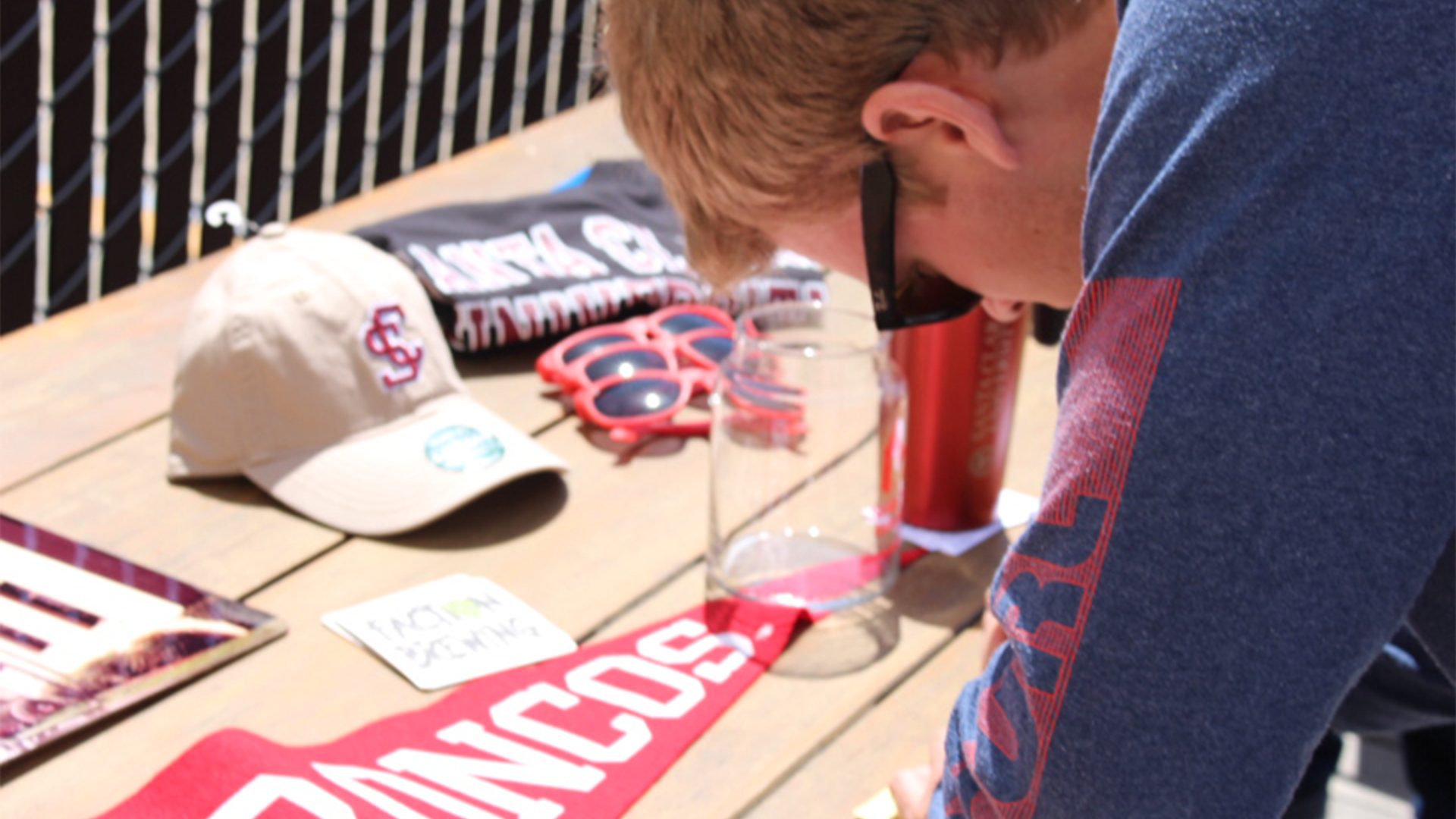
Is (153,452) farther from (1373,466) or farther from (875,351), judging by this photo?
(1373,466)

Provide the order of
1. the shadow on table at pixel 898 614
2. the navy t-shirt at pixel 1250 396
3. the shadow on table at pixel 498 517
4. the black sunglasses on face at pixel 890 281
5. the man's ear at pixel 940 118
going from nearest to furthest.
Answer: the navy t-shirt at pixel 1250 396 < the man's ear at pixel 940 118 < the black sunglasses on face at pixel 890 281 < the shadow on table at pixel 898 614 < the shadow on table at pixel 498 517

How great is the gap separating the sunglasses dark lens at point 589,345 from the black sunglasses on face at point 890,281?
1.67ft

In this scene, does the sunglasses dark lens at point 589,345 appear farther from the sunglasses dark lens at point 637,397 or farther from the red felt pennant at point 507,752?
the red felt pennant at point 507,752

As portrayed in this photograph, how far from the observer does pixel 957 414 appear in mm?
1279

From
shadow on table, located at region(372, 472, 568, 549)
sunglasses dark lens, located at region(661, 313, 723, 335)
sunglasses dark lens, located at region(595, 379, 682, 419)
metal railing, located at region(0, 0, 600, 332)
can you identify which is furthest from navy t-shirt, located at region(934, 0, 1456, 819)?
metal railing, located at region(0, 0, 600, 332)

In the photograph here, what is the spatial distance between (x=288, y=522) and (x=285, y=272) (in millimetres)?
242

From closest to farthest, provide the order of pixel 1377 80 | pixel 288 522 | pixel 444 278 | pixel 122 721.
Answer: pixel 1377 80 → pixel 122 721 → pixel 288 522 → pixel 444 278

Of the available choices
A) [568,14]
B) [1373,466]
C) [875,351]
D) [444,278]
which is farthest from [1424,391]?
[568,14]

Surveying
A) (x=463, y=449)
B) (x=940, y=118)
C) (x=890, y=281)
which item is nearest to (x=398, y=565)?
(x=463, y=449)

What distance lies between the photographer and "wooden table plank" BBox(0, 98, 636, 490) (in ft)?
4.55

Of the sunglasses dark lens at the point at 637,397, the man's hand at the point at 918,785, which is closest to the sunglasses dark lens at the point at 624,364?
the sunglasses dark lens at the point at 637,397

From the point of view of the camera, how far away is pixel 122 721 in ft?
3.28

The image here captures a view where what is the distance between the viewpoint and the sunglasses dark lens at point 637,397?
1.47 meters

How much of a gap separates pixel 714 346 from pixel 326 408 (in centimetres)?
42
